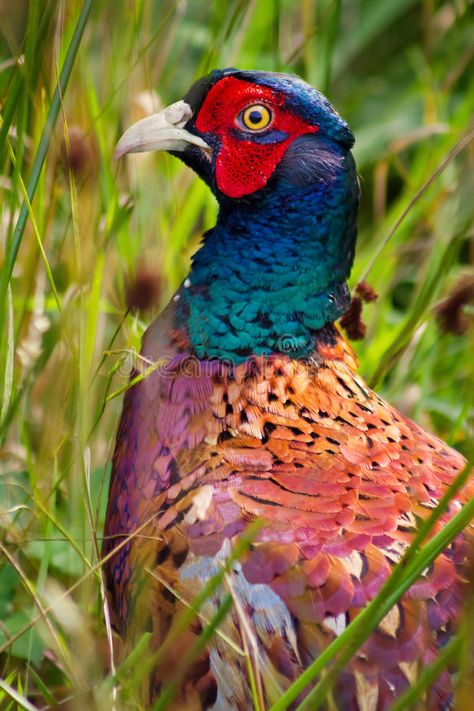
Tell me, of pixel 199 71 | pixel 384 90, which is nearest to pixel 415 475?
pixel 199 71

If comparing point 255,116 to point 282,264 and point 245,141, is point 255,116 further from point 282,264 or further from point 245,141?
point 282,264

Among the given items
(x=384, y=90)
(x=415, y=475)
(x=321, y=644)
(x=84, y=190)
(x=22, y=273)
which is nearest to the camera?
(x=321, y=644)

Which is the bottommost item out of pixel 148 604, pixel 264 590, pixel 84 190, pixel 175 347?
pixel 148 604

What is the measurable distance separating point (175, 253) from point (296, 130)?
743 millimetres

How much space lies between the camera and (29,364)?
174cm

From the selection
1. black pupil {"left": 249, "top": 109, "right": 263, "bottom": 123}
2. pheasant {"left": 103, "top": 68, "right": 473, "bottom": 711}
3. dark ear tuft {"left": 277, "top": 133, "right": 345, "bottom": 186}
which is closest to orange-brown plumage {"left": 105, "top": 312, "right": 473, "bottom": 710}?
pheasant {"left": 103, "top": 68, "right": 473, "bottom": 711}

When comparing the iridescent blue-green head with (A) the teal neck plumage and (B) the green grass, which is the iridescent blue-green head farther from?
(B) the green grass

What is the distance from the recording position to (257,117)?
1.64m

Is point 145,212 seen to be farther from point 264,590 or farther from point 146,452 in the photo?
point 264,590

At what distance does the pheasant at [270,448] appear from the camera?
1.40m

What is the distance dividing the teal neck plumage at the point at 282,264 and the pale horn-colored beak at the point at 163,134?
166 mm

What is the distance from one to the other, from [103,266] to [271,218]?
0.38m

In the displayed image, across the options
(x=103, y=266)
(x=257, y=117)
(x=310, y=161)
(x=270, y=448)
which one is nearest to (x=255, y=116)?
(x=257, y=117)

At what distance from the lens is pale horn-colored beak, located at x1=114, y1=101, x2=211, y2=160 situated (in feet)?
5.35
